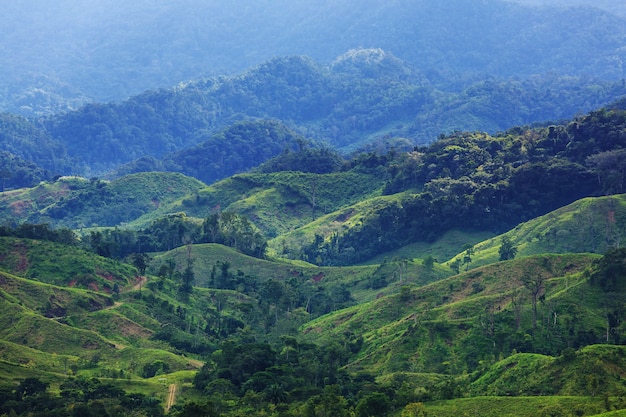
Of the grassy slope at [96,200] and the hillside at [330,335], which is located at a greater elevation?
the grassy slope at [96,200]

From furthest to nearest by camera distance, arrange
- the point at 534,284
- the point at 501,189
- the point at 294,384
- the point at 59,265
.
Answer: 1. the point at 501,189
2. the point at 59,265
3. the point at 534,284
4. the point at 294,384

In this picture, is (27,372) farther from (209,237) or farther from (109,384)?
(209,237)

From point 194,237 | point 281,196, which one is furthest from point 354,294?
point 281,196

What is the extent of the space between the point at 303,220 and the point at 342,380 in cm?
7627

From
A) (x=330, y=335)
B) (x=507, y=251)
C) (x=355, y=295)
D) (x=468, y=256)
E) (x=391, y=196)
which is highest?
(x=391, y=196)

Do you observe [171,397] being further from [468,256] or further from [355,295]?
[468,256]

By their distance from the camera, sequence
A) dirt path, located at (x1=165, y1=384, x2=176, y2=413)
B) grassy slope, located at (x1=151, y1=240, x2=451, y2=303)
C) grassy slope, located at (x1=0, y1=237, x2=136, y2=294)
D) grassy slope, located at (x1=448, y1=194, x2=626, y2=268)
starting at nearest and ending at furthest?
dirt path, located at (x1=165, y1=384, x2=176, y2=413) → grassy slope, located at (x1=0, y1=237, x2=136, y2=294) → grassy slope, located at (x1=448, y1=194, x2=626, y2=268) → grassy slope, located at (x1=151, y1=240, x2=451, y2=303)

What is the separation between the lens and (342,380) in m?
65.1

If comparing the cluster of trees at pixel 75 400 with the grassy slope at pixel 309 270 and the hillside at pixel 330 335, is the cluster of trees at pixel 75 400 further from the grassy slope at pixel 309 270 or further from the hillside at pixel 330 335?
the grassy slope at pixel 309 270

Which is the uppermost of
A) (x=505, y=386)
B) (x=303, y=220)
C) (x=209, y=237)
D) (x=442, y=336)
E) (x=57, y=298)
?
(x=303, y=220)

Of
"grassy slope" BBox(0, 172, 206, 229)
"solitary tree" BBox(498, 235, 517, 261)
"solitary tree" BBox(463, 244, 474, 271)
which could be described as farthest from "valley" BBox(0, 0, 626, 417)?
"grassy slope" BBox(0, 172, 206, 229)

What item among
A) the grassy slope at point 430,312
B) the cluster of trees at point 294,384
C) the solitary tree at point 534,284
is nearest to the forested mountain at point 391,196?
the grassy slope at point 430,312

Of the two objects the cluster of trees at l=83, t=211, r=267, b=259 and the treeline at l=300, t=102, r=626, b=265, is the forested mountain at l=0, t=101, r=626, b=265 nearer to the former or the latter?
the treeline at l=300, t=102, r=626, b=265

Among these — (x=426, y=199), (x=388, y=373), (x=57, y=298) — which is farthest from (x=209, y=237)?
(x=388, y=373)
